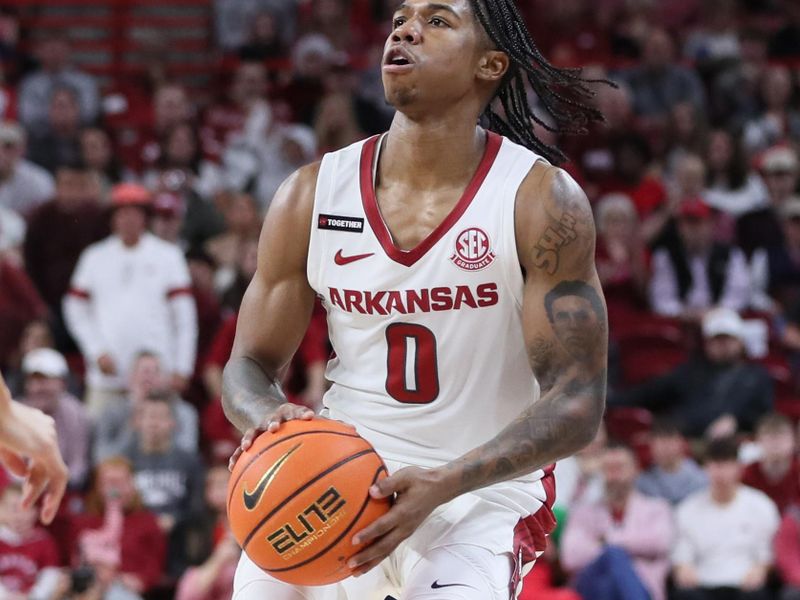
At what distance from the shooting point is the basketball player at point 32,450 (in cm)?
372

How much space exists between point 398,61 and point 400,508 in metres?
1.27

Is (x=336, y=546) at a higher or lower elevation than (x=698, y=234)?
higher

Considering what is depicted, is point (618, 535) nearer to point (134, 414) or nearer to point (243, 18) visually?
point (134, 414)

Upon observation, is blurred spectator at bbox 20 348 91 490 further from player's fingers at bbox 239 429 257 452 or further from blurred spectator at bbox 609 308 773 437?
player's fingers at bbox 239 429 257 452

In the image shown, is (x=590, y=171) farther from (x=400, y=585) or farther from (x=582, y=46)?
(x=400, y=585)

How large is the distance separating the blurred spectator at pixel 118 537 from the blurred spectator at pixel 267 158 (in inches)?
151

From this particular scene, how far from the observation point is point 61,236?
1085cm

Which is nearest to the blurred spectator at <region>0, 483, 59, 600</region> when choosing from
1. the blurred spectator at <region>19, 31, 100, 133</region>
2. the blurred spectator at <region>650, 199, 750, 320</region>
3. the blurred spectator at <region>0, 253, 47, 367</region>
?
the blurred spectator at <region>0, 253, 47, 367</region>

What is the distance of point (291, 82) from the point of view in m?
13.7

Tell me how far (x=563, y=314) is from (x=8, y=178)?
8.28 m

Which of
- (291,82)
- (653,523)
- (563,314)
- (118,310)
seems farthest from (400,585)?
(291,82)

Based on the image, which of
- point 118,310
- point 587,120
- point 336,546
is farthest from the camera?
point 118,310

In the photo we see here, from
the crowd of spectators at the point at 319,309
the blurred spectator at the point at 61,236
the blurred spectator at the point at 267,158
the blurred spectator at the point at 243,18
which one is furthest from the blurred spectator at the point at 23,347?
the blurred spectator at the point at 243,18

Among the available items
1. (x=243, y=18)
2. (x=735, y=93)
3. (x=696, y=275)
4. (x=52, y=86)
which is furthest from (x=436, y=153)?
(x=243, y=18)
